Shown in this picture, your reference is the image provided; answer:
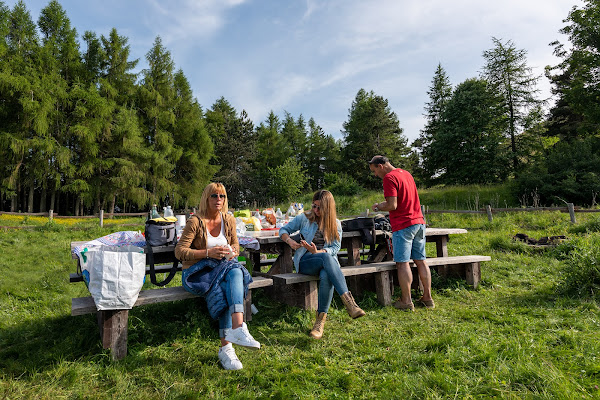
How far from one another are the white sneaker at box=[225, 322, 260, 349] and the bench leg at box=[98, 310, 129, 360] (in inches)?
33.0

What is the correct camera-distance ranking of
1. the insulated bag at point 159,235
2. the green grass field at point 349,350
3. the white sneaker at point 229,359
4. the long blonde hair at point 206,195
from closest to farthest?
the green grass field at point 349,350 < the white sneaker at point 229,359 < the long blonde hair at point 206,195 < the insulated bag at point 159,235

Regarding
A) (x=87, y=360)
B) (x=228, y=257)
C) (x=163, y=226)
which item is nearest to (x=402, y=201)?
(x=228, y=257)

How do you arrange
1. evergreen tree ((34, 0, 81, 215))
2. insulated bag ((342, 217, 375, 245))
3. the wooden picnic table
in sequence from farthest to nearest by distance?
evergreen tree ((34, 0, 81, 215)) → insulated bag ((342, 217, 375, 245)) → the wooden picnic table

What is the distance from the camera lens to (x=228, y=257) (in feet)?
10.3

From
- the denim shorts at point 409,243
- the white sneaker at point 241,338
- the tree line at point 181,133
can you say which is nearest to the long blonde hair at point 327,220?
the denim shorts at point 409,243

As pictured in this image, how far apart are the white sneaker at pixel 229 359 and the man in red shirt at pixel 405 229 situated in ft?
6.79

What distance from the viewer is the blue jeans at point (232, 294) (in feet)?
9.27

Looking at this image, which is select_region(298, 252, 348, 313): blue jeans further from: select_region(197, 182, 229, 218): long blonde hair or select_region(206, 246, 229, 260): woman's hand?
select_region(197, 182, 229, 218): long blonde hair

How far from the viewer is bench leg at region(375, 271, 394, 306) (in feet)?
13.9

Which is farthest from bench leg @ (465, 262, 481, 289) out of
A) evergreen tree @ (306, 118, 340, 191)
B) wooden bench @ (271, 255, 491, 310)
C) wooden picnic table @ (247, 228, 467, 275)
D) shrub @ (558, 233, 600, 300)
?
evergreen tree @ (306, 118, 340, 191)

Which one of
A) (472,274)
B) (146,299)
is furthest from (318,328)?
(472,274)

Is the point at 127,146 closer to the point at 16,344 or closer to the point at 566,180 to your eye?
the point at 16,344

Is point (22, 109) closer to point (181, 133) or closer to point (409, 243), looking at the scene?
point (181, 133)

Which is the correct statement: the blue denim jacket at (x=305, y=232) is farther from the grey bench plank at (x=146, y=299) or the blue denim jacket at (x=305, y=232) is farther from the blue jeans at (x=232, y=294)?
the blue jeans at (x=232, y=294)
